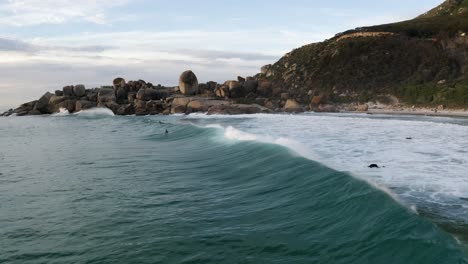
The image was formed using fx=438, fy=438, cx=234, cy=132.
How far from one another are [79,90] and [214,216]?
78.3 m

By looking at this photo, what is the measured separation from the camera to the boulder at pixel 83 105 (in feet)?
247

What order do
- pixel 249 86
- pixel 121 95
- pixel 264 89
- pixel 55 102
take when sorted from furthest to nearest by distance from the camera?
pixel 55 102
pixel 121 95
pixel 264 89
pixel 249 86

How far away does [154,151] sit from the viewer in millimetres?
23234

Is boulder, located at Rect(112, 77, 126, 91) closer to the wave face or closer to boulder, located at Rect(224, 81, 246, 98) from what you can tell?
boulder, located at Rect(224, 81, 246, 98)

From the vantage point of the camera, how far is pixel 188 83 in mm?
72312

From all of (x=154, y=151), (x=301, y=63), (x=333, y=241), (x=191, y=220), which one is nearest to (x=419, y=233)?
(x=333, y=241)

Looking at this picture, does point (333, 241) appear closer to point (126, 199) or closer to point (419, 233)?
point (419, 233)

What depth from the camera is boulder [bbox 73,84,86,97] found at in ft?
268

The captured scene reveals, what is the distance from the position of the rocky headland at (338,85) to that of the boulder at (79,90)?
18 centimetres

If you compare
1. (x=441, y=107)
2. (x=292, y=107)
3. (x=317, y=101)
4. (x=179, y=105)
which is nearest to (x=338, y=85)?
(x=317, y=101)

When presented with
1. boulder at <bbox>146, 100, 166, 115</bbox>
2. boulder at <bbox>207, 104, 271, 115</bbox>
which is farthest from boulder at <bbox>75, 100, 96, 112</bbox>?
boulder at <bbox>207, 104, 271, 115</bbox>

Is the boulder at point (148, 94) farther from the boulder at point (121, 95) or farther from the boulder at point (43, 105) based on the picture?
the boulder at point (43, 105)

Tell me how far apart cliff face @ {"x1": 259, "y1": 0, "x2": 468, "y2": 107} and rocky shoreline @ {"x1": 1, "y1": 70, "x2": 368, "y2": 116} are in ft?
18.5

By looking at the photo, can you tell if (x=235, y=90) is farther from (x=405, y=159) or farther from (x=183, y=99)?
(x=405, y=159)
